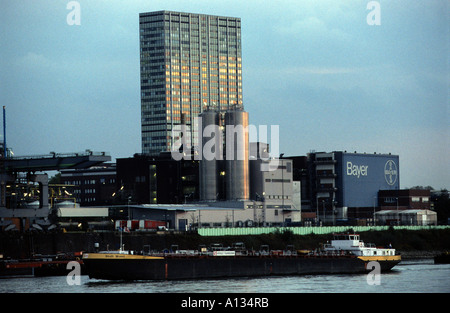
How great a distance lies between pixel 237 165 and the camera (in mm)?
176250

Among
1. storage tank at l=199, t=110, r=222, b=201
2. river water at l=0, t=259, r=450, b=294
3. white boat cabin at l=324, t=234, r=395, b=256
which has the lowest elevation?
river water at l=0, t=259, r=450, b=294

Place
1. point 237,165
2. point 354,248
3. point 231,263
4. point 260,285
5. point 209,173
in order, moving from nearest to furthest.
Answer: point 260,285 → point 231,263 → point 354,248 → point 237,165 → point 209,173

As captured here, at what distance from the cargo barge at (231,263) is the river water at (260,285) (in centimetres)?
204

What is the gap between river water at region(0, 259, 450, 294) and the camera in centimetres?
7975

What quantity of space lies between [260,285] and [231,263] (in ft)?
40.1

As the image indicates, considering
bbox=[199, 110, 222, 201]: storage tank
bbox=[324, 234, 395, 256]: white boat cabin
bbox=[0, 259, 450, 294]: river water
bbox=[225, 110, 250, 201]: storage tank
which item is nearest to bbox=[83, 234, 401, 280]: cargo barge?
bbox=[324, 234, 395, 256]: white boat cabin

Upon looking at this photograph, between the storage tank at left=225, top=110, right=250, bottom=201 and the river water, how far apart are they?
77356mm

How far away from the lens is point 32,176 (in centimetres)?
13550

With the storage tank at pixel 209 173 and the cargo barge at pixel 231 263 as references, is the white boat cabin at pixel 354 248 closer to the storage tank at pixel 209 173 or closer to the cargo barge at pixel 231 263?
the cargo barge at pixel 231 263

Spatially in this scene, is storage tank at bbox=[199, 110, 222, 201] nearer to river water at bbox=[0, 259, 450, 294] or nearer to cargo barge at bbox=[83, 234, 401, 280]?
cargo barge at bbox=[83, 234, 401, 280]

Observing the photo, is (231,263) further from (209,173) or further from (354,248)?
(209,173)

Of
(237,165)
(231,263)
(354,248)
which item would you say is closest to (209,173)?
(237,165)
